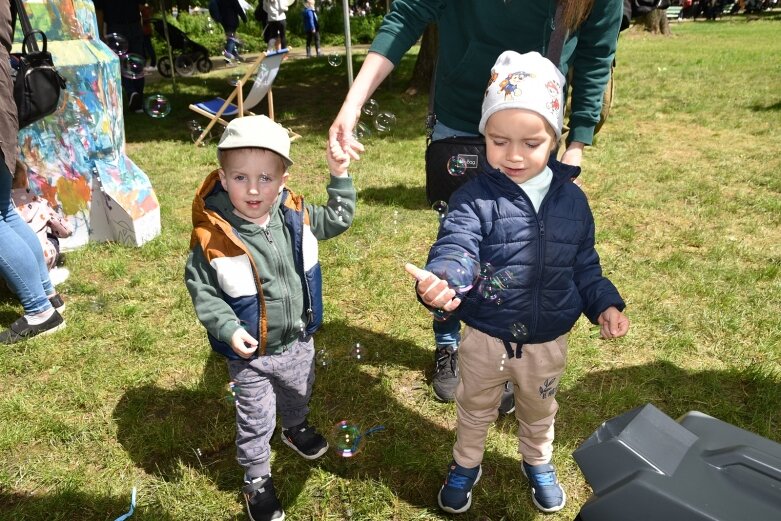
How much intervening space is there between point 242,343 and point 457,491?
4.06ft

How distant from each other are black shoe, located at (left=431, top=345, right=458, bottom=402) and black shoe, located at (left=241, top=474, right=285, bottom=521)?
115 cm

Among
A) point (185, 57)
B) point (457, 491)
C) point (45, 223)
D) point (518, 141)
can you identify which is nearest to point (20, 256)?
point (45, 223)

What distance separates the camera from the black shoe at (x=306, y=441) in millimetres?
2980

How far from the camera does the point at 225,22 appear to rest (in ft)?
Answer: 44.4

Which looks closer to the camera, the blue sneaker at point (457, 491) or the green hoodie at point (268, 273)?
the green hoodie at point (268, 273)

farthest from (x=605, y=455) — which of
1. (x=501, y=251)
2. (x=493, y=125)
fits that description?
(x=493, y=125)

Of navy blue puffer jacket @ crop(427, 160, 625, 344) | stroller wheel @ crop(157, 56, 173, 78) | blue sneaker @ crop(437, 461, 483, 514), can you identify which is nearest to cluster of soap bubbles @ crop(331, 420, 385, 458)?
blue sneaker @ crop(437, 461, 483, 514)

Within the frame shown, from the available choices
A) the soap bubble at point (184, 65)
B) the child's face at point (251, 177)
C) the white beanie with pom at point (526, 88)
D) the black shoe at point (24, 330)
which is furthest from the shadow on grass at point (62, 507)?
the soap bubble at point (184, 65)

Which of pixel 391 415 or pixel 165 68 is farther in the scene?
pixel 165 68

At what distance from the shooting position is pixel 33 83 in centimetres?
348

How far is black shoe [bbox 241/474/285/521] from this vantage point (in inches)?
102

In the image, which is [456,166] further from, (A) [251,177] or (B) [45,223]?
(B) [45,223]

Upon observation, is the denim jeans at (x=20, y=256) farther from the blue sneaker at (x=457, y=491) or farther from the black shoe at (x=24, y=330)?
the blue sneaker at (x=457, y=491)

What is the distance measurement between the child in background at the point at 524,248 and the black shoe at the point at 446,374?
2.60 ft
